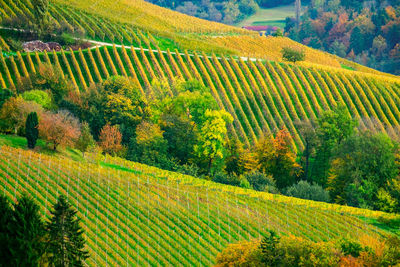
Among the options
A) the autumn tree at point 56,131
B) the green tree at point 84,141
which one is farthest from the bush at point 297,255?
the green tree at point 84,141

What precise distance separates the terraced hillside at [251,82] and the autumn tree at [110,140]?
46.2ft

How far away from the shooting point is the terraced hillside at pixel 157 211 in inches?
2060

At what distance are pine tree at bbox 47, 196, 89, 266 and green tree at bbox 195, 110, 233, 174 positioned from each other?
134 feet

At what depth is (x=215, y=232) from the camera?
188 ft

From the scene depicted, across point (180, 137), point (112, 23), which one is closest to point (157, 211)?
point (180, 137)

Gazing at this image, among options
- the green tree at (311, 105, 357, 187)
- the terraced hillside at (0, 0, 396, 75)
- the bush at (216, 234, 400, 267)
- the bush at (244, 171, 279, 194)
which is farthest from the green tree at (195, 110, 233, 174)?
the bush at (216, 234, 400, 267)

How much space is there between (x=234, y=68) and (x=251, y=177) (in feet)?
127

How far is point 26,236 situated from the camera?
42.0m

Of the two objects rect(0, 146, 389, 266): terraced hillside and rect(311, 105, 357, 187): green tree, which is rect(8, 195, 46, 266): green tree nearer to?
rect(0, 146, 389, 266): terraced hillside

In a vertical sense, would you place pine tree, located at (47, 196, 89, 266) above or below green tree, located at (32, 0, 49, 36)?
below

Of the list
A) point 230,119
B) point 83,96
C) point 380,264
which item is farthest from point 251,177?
point 380,264

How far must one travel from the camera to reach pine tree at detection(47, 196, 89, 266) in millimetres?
43312

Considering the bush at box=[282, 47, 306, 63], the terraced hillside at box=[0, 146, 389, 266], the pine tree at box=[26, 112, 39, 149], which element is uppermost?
the bush at box=[282, 47, 306, 63]

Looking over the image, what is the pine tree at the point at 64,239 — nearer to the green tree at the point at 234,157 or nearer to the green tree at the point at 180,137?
the green tree at the point at 180,137
